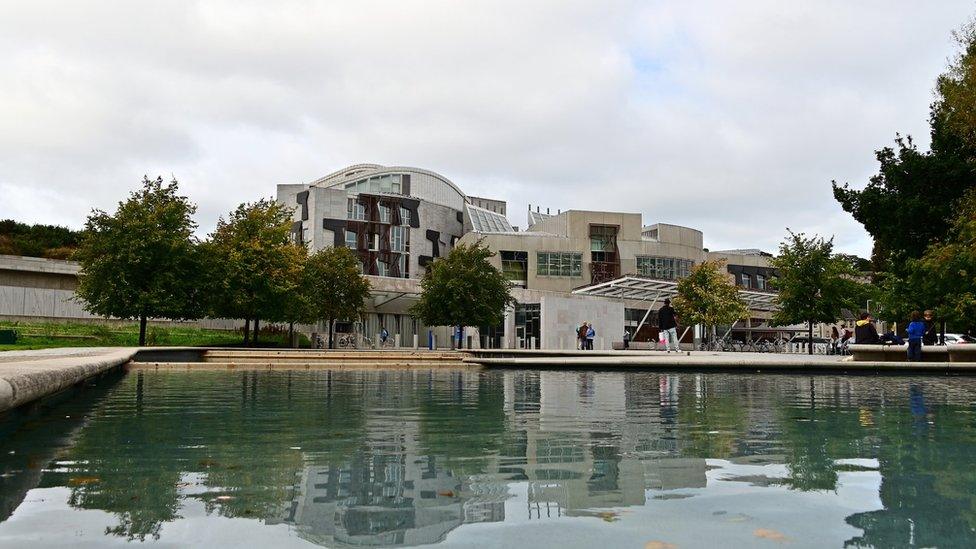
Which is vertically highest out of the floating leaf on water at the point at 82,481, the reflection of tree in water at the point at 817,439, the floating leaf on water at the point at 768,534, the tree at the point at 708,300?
the tree at the point at 708,300

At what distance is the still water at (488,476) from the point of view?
3.32 m

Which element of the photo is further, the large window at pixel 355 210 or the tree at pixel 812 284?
the large window at pixel 355 210

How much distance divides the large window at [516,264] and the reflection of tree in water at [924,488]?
215ft

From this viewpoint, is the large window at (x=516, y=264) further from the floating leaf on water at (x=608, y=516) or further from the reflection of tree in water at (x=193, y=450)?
the floating leaf on water at (x=608, y=516)

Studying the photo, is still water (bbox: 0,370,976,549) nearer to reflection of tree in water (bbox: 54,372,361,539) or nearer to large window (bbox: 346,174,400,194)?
reflection of tree in water (bbox: 54,372,361,539)

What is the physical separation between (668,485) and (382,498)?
Answer: 1742 millimetres

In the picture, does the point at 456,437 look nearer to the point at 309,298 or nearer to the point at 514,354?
the point at 514,354

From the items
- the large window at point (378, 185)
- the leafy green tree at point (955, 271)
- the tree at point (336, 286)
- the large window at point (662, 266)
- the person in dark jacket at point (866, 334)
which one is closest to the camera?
the person in dark jacket at point (866, 334)

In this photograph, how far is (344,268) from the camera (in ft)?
154

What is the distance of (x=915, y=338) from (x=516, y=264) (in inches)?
2159

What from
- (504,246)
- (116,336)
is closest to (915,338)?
(116,336)

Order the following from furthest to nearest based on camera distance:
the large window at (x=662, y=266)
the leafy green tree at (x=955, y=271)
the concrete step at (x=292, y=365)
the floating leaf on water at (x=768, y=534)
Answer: the large window at (x=662, y=266) < the leafy green tree at (x=955, y=271) < the concrete step at (x=292, y=365) < the floating leaf on water at (x=768, y=534)

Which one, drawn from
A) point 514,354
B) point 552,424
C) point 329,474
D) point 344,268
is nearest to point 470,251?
point 344,268

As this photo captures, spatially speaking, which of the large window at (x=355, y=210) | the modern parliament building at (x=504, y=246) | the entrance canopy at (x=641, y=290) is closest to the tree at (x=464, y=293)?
the entrance canopy at (x=641, y=290)
